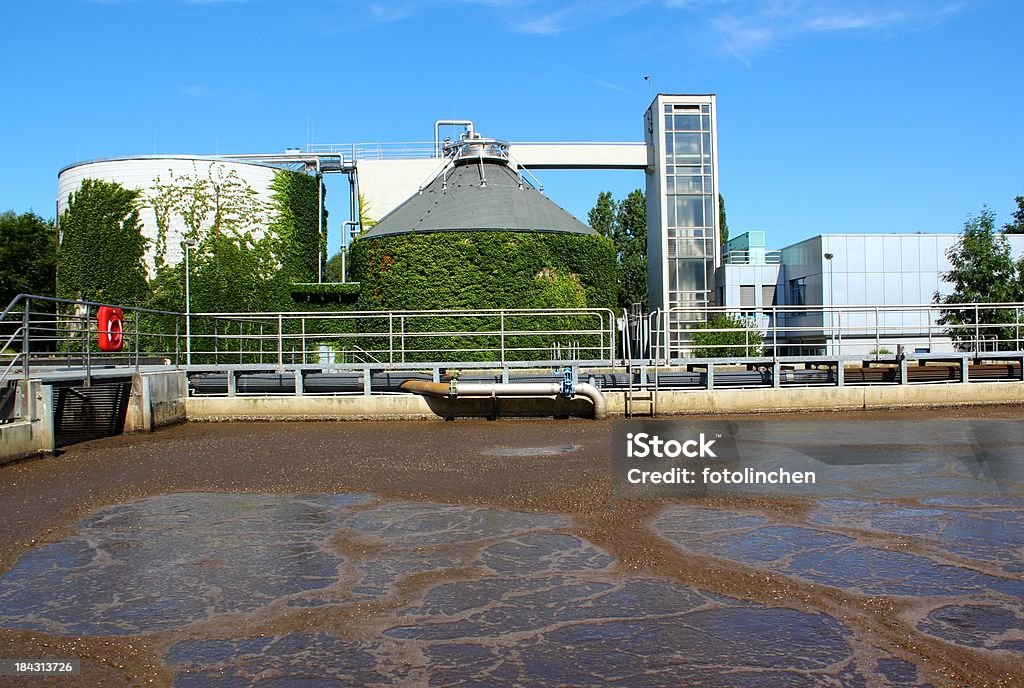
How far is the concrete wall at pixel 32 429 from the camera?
11422 millimetres

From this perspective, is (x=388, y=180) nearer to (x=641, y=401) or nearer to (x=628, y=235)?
(x=628, y=235)

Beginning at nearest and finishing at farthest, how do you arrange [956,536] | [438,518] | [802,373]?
1. [956,536]
2. [438,518]
3. [802,373]

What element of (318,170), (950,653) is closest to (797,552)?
(950,653)

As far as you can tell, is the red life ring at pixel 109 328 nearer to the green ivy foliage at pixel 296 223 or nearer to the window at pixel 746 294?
the green ivy foliage at pixel 296 223

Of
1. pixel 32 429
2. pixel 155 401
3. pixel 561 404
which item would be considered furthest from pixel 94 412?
pixel 561 404

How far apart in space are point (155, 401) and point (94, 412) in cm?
129

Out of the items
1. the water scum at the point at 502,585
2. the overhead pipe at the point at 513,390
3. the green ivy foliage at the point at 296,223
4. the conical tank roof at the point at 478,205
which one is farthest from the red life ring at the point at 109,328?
the green ivy foliage at the point at 296,223

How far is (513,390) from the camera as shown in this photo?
55.3 ft

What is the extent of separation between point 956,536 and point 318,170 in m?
40.3

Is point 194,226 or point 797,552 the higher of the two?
point 194,226

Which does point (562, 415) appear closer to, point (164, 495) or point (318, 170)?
point (164, 495)

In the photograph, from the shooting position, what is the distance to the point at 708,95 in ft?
A: 142

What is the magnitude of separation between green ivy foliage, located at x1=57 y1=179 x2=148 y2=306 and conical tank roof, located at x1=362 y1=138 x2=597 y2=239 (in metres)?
9.54

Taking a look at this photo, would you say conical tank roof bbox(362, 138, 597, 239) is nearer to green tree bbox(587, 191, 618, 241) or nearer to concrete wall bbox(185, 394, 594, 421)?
concrete wall bbox(185, 394, 594, 421)
